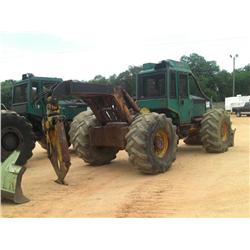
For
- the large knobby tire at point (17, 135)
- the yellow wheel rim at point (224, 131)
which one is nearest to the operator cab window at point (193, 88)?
the yellow wheel rim at point (224, 131)

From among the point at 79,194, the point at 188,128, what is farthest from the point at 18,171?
the point at 188,128

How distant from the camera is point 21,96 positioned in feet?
42.7

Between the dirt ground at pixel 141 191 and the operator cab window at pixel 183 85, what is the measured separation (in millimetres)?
1895

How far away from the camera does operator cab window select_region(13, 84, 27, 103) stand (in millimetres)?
12852

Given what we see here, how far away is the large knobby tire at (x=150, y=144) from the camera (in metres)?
8.37

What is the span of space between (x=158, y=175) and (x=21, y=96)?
20.3 feet

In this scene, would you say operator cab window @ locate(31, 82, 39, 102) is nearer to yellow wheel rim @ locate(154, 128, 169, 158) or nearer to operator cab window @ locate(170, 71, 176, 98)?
operator cab window @ locate(170, 71, 176, 98)

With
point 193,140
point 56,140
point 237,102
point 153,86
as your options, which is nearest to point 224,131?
point 193,140

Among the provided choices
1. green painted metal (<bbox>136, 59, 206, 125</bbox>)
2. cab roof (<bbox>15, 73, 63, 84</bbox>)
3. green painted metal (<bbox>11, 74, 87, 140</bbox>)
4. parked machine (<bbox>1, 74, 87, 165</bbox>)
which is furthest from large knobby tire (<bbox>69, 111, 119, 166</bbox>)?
cab roof (<bbox>15, 73, 63, 84</bbox>)

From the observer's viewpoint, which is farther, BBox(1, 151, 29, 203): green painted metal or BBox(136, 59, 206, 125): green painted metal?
BBox(136, 59, 206, 125): green painted metal

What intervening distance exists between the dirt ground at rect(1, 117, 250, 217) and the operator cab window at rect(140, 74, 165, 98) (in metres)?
1.91

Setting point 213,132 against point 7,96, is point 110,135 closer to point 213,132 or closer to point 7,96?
point 213,132

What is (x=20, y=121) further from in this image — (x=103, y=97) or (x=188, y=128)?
(x=188, y=128)

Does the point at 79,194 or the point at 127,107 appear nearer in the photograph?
the point at 79,194
